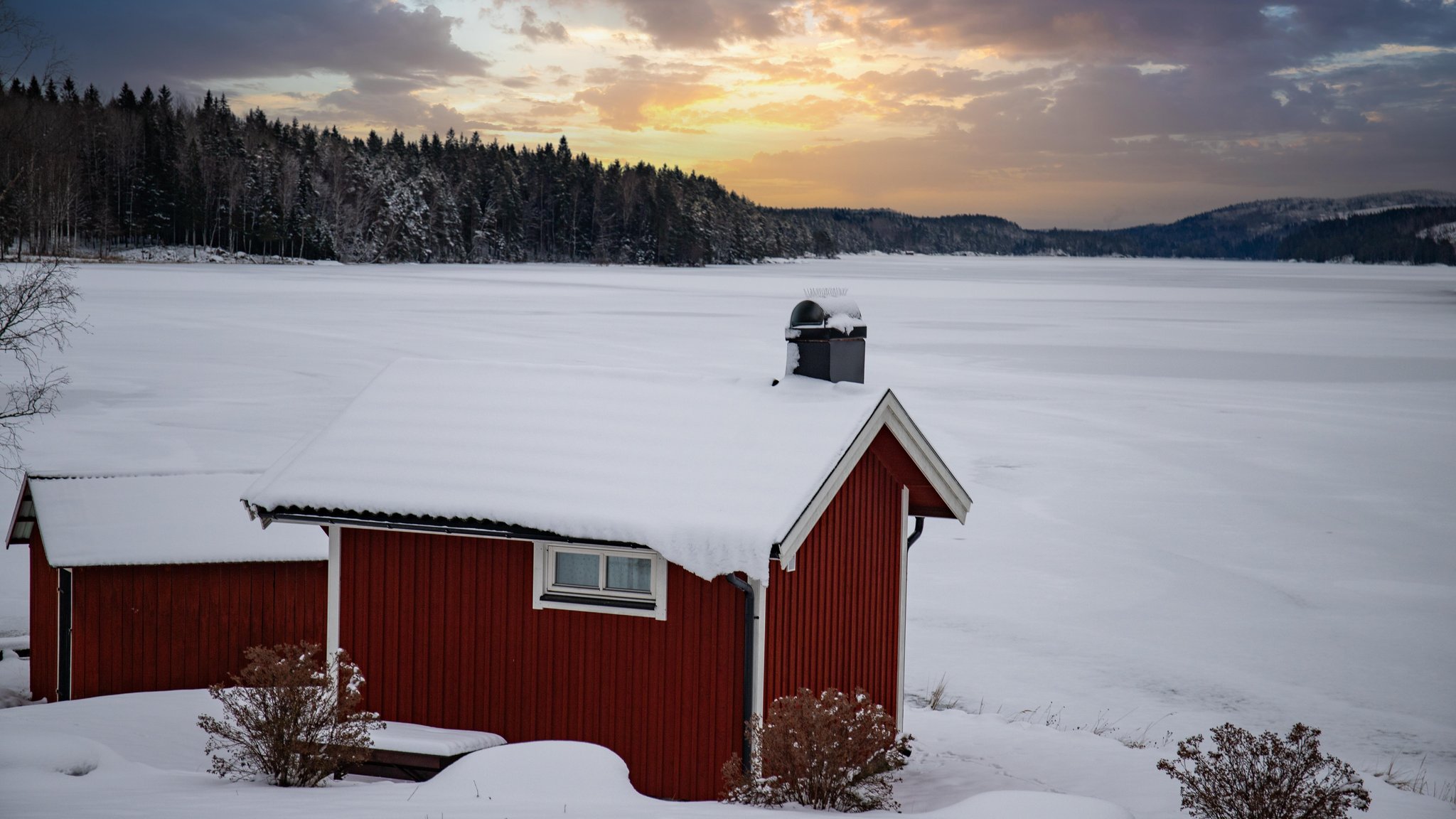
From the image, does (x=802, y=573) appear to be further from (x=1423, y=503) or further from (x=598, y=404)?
(x=1423, y=503)

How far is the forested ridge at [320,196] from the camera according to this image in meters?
91.5

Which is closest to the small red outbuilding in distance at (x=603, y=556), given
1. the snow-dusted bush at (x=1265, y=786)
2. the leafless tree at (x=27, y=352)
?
the snow-dusted bush at (x=1265, y=786)

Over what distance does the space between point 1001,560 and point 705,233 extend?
136 m

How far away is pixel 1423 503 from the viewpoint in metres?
19.8

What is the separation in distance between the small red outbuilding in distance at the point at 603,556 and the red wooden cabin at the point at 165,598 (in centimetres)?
252

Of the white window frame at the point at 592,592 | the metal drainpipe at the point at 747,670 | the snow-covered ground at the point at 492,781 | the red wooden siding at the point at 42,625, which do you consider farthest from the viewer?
the red wooden siding at the point at 42,625

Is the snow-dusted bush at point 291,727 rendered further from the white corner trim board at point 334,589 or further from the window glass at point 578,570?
the window glass at point 578,570

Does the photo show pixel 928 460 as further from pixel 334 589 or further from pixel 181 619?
pixel 181 619

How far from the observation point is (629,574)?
8031 millimetres

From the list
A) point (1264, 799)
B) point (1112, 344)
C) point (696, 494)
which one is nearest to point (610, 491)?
point (696, 494)

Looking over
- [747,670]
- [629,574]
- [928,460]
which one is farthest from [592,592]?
[928,460]

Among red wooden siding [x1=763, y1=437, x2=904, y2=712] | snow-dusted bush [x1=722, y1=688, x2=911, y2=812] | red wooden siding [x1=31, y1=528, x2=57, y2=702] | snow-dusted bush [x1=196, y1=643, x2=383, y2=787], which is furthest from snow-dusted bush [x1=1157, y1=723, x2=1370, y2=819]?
red wooden siding [x1=31, y1=528, x2=57, y2=702]

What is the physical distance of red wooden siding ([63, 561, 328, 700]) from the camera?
10.8 metres

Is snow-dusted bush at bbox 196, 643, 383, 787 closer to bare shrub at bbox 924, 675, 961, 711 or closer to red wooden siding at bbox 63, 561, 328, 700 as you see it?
red wooden siding at bbox 63, 561, 328, 700
